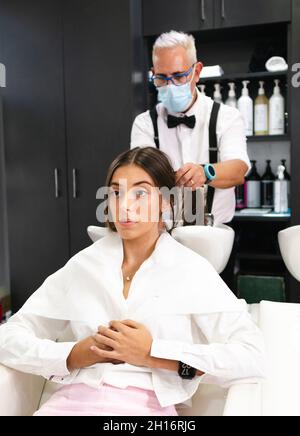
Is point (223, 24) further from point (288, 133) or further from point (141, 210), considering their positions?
point (141, 210)

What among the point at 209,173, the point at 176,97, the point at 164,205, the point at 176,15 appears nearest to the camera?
the point at 164,205

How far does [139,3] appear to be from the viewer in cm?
312

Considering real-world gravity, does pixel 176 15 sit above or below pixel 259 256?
above

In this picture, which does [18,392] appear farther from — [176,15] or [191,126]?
[176,15]

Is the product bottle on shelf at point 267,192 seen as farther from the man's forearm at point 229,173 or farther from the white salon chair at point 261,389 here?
the white salon chair at point 261,389

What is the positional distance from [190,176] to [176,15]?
1.99m

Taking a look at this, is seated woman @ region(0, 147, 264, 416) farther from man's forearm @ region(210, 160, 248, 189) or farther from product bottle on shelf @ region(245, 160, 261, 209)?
product bottle on shelf @ region(245, 160, 261, 209)

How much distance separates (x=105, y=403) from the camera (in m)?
1.11

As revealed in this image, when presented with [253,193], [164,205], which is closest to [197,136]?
[164,205]

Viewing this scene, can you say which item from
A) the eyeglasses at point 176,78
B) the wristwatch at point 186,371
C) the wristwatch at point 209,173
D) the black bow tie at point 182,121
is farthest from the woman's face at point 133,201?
the black bow tie at point 182,121

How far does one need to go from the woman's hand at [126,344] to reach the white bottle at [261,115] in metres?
2.31

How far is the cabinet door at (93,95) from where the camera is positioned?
307cm

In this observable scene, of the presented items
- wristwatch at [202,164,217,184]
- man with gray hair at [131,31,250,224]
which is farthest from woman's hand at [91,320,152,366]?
man with gray hair at [131,31,250,224]
